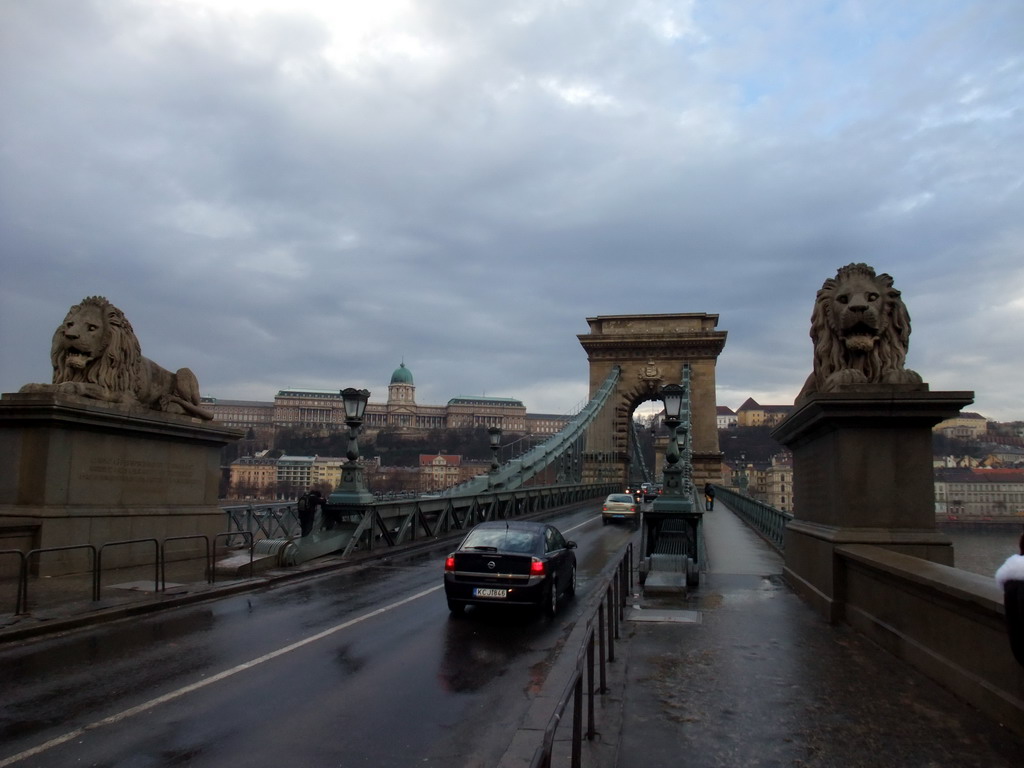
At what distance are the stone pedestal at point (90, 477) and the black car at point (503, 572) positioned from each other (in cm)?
635

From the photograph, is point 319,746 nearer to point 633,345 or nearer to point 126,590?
point 126,590

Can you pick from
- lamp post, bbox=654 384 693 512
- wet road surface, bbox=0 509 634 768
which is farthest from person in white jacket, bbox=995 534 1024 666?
lamp post, bbox=654 384 693 512

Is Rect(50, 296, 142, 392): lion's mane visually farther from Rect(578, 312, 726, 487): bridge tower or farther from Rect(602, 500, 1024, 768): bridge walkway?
Rect(578, 312, 726, 487): bridge tower

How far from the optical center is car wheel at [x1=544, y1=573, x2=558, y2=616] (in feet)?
35.2

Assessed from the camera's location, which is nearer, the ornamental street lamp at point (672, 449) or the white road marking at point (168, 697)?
the white road marking at point (168, 697)

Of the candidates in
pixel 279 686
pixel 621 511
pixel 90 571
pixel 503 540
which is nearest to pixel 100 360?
pixel 90 571

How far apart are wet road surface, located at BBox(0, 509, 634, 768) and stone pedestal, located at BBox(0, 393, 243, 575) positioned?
3813mm

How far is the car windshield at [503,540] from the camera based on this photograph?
425 inches

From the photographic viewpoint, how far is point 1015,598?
3.72 m

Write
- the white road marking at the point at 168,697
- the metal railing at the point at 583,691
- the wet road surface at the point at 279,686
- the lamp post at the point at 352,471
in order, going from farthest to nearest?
the lamp post at the point at 352,471 → the wet road surface at the point at 279,686 → the white road marking at the point at 168,697 → the metal railing at the point at 583,691

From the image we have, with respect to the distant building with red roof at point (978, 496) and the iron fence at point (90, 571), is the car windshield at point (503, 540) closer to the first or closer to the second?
the iron fence at point (90, 571)

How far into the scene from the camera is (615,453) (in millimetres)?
67062

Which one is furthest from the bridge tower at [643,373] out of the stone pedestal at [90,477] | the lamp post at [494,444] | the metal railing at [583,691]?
the metal railing at [583,691]

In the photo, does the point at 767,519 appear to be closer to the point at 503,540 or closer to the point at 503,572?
the point at 503,540
